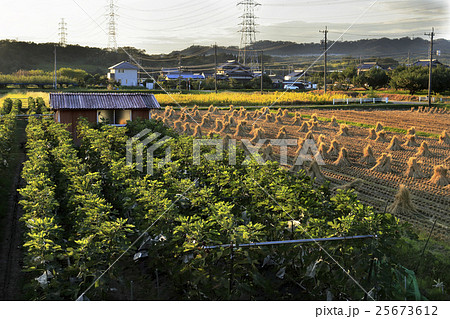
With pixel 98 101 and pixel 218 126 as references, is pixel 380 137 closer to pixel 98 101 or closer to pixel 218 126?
pixel 218 126

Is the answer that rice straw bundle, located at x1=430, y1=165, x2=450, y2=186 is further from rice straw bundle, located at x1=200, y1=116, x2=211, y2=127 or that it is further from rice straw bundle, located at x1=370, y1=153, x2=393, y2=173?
rice straw bundle, located at x1=200, y1=116, x2=211, y2=127

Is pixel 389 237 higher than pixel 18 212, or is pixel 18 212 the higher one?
pixel 389 237

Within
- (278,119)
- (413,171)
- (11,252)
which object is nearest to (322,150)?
(413,171)

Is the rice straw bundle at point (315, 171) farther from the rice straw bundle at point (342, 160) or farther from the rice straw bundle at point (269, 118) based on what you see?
the rice straw bundle at point (269, 118)

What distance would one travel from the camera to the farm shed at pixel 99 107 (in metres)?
21.7

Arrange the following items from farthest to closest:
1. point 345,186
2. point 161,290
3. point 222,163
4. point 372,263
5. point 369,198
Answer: point 345,186 < point 369,198 < point 222,163 < point 161,290 < point 372,263

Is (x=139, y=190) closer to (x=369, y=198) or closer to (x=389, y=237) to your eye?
(x=389, y=237)

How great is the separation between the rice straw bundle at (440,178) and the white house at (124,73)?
3005 inches

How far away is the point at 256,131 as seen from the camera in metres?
23.4

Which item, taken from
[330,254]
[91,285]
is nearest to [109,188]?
[91,285]

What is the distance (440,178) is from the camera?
15484 mm

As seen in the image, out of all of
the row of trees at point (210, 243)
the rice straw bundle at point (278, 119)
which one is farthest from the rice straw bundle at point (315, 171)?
the rice straw bundle at point (278, 119)

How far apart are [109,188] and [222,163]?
2.93 metres

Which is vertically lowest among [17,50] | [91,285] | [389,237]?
[91,285]
